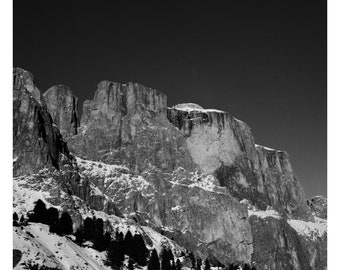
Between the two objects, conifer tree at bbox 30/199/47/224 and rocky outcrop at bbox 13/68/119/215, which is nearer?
conifer tree at bbox 30/199/47/224

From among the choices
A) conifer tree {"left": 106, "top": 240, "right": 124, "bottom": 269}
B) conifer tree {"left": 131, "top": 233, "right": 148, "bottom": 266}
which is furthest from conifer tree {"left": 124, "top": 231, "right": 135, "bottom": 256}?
conifer tree {"left": 106, "top": 240, "right": 124, "bottom": 269}

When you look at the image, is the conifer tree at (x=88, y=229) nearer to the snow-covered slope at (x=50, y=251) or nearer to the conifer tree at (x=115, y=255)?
the conifer tree at (x=115, y=255)

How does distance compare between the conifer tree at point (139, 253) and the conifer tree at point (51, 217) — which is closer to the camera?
the conifer tree at point (51, 217)

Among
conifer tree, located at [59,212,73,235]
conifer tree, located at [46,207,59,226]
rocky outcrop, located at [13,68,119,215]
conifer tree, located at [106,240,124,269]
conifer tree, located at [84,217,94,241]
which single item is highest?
rocky outcrop, located at [13,68,119,215]

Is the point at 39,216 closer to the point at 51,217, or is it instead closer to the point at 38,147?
the point at 51,217

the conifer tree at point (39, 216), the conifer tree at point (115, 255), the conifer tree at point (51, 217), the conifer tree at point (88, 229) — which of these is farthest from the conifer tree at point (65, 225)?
the conifer tree at point (115, 255)

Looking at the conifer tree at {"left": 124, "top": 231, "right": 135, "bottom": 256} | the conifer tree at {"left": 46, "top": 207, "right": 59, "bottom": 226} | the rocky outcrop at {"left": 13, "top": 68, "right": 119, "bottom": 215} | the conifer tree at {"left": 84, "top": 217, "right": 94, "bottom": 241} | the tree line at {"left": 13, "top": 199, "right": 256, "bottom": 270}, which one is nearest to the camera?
the tree line at {"left": 13, "top": 199, "right": 256, "bottom": 270}

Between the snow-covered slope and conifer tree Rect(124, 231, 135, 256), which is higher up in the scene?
the snow-covered slope

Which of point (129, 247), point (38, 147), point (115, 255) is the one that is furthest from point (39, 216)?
point (38, 147)

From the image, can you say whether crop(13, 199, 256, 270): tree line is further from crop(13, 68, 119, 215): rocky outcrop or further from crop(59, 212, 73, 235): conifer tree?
crop(13, 68, 119, 215): rocky outcrop

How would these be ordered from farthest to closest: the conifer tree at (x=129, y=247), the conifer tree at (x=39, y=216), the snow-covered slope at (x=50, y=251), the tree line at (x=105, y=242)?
the conifer tree at (x=129, y=247), the conifer tree at (x=39, y=216), the tree line at (x=105, y=242), the snow-covered slope at (x=50, y=251)

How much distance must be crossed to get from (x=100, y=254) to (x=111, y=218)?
65.8 m
